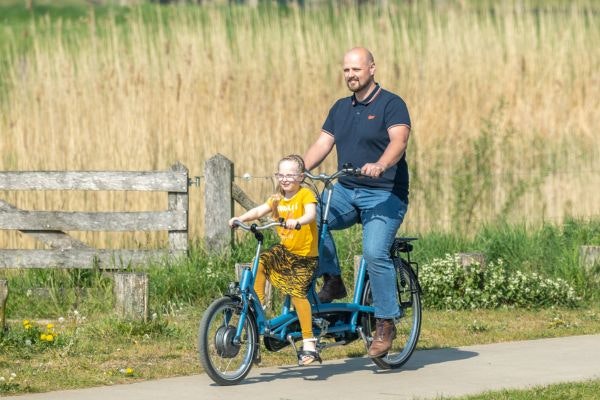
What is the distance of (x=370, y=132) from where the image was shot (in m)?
8.30

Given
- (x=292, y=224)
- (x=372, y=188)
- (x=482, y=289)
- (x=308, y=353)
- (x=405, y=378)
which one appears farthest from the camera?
(x=482, y=289)

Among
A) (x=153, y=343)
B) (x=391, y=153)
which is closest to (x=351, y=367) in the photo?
(x=391, y=153)

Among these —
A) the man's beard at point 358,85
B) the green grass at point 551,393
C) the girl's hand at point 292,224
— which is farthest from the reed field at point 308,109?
the green grass at point 551,393

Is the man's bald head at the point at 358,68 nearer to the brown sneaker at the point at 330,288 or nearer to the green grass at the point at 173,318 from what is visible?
the brown sneaker at the point at 330,288

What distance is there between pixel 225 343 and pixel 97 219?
5076 mm

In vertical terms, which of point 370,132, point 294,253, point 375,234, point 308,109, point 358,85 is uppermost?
point 308,109

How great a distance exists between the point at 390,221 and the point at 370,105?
721mm

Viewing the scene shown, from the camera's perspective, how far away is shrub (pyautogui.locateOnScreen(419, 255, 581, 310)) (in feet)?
38.3

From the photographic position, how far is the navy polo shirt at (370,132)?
27.2 ft

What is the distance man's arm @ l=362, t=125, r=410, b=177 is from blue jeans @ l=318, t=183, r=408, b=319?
27cm

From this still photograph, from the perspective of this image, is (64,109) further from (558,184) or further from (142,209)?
(558,184)

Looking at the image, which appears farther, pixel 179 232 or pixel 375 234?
pixel 179 232

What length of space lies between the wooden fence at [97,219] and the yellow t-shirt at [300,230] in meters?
4.48

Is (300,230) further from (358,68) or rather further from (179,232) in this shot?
(179,232)
